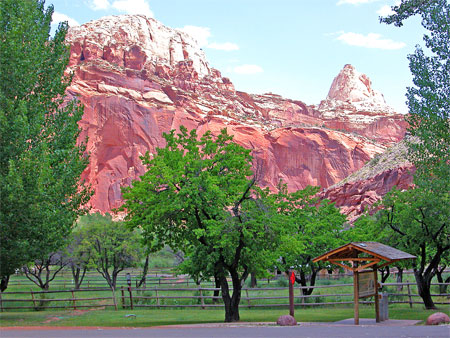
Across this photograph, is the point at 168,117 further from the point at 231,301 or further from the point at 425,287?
the point at 231,301

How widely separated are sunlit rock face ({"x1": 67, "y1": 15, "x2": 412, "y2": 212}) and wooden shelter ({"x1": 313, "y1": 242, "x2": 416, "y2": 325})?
204 feet

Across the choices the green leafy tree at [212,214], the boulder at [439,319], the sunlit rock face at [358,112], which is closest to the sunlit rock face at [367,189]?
the sunlit rock face at [358,112]

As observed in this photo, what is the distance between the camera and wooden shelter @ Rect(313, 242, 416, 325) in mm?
16094

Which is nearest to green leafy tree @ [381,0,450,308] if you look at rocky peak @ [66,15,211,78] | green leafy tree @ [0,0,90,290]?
green leafy tree @ [0,0,90,290]

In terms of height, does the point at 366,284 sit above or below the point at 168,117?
below

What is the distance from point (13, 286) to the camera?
43.5 m

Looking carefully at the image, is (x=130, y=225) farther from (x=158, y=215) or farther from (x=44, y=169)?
(x=44, y=169)

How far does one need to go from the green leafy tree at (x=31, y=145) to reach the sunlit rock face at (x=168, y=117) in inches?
2378

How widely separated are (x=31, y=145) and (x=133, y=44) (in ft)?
338

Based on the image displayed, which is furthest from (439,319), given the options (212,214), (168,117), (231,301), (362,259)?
(168,117)

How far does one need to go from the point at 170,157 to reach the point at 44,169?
17.1 feet

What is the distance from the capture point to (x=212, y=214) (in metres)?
18.5

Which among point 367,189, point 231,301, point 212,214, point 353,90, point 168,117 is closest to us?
point 212,214

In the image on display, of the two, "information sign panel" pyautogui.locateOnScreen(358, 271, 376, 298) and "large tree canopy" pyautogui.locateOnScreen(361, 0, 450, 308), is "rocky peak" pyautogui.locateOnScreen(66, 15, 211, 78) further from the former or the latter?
"information sign panel" pyautogui.locateOnScreen(358, 271, 376, 298)
